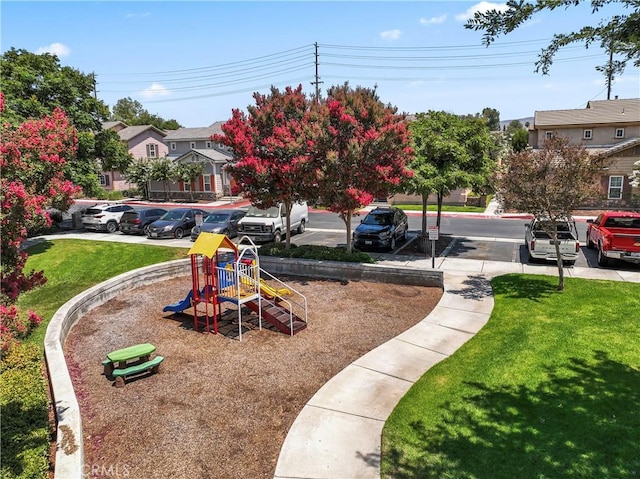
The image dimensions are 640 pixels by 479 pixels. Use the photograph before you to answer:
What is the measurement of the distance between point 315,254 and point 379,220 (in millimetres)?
5183

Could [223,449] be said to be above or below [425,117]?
below

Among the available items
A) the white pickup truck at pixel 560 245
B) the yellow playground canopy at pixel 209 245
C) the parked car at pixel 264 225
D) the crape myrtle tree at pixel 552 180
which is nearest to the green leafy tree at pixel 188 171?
the parked car at pixel 264 225

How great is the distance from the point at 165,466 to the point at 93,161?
2566 cm

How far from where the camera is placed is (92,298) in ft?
44.3

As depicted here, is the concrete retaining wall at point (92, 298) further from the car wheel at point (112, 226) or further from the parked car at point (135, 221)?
A: the car wheel at point (112, 226)

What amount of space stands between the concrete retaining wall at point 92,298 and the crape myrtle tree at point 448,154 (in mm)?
4284

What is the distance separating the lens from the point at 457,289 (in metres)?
14.4

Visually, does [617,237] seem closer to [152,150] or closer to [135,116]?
[152,150]

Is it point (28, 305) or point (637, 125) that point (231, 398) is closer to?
point (28, 305)

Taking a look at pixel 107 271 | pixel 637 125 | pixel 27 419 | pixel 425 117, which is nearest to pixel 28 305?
pixel 107 271

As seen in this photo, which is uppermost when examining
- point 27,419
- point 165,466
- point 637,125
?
point 637,125

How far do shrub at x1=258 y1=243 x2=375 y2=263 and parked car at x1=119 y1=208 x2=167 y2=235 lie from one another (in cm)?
1019

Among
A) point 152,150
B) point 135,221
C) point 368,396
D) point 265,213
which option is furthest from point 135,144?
point 368,396

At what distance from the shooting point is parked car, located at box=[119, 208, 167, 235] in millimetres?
25328
